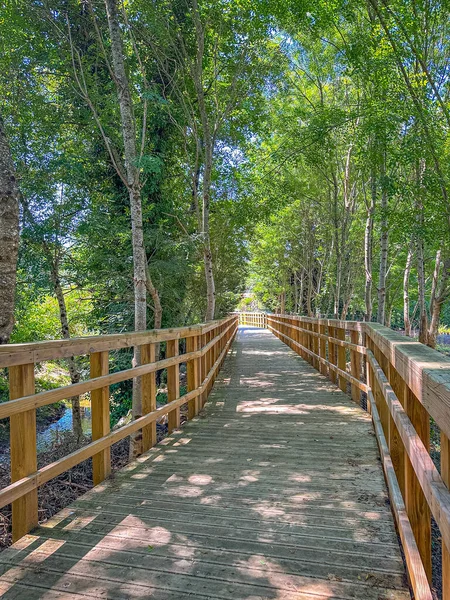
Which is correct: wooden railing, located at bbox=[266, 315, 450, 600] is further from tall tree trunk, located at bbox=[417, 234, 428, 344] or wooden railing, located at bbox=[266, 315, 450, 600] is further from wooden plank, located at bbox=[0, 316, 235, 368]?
tall tree trunk, located at bbox=[417, 234, 428, 344]

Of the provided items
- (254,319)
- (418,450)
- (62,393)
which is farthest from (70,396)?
(254,319)

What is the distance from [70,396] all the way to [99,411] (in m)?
0.46

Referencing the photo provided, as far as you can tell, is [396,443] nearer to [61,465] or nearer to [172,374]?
[61,465]

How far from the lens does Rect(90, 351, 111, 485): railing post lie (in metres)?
2.91

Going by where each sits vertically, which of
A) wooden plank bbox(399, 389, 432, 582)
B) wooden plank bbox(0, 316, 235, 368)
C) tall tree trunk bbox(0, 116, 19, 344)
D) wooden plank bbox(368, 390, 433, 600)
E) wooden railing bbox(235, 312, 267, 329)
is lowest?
wooden railing bbox(235, 312, 267, 329)

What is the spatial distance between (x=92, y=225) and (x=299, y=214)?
1260 cm

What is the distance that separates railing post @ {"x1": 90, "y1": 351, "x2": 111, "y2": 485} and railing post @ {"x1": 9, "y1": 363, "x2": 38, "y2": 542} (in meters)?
0.67

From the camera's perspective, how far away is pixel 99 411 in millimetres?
2936

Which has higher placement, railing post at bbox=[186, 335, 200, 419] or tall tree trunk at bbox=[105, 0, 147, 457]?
tall tree trunk at bbox=[105, 0, 147, 457]

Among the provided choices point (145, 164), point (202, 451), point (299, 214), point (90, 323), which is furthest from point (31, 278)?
point (299, 214)

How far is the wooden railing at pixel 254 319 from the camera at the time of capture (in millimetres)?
31298

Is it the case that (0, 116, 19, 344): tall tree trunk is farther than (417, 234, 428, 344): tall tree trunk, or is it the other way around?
(417, 234, 428, 344): tall tree trunk

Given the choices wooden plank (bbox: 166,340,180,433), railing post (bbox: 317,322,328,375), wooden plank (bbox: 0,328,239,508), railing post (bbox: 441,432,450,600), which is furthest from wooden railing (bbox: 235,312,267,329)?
railing post (bbox: 441,432,450,600)

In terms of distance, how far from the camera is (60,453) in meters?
6.04
